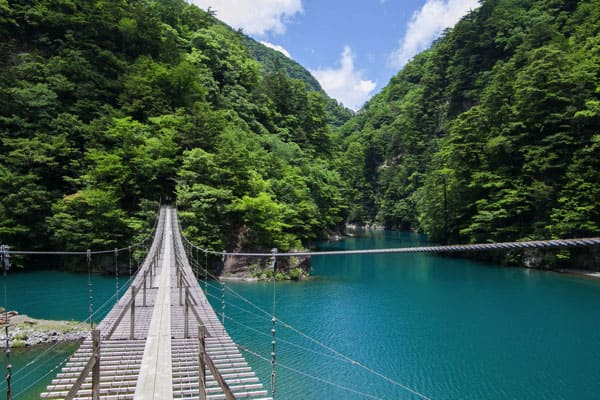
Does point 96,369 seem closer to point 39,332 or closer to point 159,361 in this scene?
Result: point 159,361

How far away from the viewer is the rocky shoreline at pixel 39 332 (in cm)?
995

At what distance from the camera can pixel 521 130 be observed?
78.8 ft

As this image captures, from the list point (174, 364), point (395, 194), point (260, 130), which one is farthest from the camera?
point (395, 194)

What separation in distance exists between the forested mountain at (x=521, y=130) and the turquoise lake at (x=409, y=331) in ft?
13.1

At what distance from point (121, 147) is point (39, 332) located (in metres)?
13.4

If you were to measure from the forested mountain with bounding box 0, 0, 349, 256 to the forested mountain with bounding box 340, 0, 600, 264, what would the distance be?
1035 centimetres

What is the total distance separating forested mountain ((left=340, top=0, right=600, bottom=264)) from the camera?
833 inches

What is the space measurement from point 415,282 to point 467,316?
611 cm

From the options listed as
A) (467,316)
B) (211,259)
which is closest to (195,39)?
(211,259)

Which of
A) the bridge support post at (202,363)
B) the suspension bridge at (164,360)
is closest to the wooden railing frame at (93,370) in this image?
the suspension bridge at (164,360)

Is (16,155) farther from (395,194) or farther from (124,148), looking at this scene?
(395,194)

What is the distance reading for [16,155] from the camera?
19.9 metres

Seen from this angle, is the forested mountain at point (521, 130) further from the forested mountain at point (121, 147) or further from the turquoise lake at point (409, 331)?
the forested mountain at point (121, 147)

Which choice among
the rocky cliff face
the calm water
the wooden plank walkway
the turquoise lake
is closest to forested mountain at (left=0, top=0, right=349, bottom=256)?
the rocky cliff face
